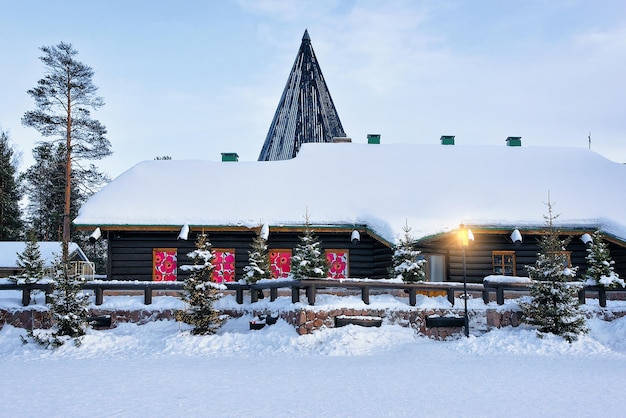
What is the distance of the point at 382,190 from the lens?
2253 cm

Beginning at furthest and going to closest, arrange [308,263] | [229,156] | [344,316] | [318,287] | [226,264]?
[229,156] < [226,264] < [308,263] < [318,287] < [344,316]

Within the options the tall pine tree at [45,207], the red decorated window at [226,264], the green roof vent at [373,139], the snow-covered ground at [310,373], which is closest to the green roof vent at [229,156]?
the green roof vent at [373,139]

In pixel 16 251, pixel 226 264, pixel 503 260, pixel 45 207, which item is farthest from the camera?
pixel 45 207

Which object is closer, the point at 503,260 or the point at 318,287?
the point at 318,287

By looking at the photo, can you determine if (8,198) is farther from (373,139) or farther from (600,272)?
(600,272)

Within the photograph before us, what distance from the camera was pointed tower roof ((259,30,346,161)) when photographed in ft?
113

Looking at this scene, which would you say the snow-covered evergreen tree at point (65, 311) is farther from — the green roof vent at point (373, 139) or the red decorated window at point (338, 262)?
the green roof vent at point (373, 139)

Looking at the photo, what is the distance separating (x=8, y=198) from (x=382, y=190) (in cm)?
3151

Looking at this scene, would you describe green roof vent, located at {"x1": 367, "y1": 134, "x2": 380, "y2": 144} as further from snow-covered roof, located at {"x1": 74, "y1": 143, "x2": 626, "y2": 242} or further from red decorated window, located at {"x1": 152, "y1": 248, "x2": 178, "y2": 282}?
red decorated window, located at {"x1": 152, "y1": 248, "x2": 178, "y2": 282}

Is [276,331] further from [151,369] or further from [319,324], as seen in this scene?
[151,369]

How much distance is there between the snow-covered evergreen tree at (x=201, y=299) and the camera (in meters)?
14.6

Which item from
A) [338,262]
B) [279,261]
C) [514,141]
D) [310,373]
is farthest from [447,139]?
[310,373]

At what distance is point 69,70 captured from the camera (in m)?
28.9

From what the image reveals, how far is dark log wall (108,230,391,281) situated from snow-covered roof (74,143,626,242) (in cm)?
97
